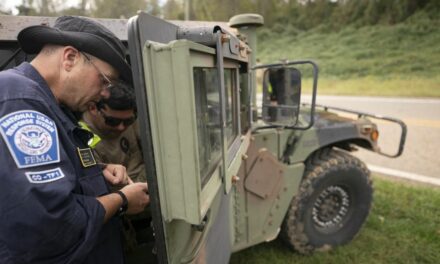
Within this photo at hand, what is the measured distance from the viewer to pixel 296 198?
285 cm

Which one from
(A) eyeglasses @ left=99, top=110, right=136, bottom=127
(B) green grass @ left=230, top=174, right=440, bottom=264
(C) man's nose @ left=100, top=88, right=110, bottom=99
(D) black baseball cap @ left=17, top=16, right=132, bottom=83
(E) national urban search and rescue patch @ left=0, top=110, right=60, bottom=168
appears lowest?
(B) green grass @ left=230, top=174, right=440, bottom=264

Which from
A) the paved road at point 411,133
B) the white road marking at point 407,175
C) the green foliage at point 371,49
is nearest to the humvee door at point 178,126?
the white road marking at point 407,175

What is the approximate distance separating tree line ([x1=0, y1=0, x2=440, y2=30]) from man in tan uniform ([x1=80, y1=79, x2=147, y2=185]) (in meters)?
1.14

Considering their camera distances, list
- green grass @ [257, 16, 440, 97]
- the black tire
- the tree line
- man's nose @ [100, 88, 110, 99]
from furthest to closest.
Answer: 1. green grass @ [257, 16, 440, 97]
2. the tree line
3. the black tire
4. man's nose @ [100, 88, 110, 99]

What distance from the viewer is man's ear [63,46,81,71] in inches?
49.7

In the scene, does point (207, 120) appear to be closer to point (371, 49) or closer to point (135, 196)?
point (135, 196)

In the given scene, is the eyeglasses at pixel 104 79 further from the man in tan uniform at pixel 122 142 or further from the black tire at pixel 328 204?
the black tire at pixel 328 204

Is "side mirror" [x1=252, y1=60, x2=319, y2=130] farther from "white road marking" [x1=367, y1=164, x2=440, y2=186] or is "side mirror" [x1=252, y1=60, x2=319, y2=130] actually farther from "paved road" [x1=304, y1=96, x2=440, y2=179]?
"paved road" [x1=304, y1=96, x2=440, y2=179]

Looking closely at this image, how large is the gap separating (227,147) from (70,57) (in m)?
0.77

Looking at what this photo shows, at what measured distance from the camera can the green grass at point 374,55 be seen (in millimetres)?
14781

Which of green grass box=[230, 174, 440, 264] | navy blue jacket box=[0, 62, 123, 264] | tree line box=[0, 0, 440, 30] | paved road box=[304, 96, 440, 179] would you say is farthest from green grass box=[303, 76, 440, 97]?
navy blue jacket box=[0, 62, 123, 264]

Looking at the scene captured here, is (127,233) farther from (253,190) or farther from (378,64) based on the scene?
(378,64)

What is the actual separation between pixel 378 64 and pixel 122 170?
1889 centimetres

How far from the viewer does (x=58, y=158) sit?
3.55 feet
